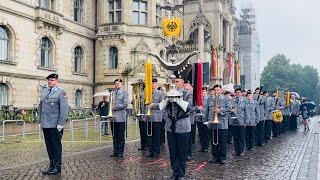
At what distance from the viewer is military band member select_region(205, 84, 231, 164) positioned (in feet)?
33.3

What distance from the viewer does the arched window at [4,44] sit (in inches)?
906

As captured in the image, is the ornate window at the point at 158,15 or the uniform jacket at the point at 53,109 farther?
the ornate window at the point at 158,15

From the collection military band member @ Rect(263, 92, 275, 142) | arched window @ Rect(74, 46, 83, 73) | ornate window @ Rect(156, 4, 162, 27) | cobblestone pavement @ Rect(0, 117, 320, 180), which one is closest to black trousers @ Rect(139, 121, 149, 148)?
cobblestone pavement @ Rect(0, 117, 320, 180)

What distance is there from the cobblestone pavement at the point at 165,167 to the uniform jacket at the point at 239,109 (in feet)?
3.36

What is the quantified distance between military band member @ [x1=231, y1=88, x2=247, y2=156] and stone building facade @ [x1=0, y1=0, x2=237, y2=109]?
46.3 feet

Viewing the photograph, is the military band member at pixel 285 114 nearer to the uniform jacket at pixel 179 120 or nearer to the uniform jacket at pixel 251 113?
the uniform jacket at pixel 251 113

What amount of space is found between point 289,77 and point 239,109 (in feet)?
250

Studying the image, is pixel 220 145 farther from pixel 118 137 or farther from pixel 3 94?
pixel 3 94

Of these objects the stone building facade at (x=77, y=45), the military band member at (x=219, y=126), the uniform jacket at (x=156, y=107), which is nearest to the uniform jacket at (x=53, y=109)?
the uniform jacket at (x=156, y=107)

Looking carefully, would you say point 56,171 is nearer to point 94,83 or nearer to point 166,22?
point 166,22

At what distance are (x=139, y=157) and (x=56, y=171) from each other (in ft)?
10.0

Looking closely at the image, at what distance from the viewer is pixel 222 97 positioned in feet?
35.1

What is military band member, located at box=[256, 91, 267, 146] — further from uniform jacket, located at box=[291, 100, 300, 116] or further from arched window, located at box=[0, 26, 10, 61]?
arched window, located at box=[0, 26, 10, 61]

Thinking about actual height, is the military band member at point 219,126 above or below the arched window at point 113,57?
below
